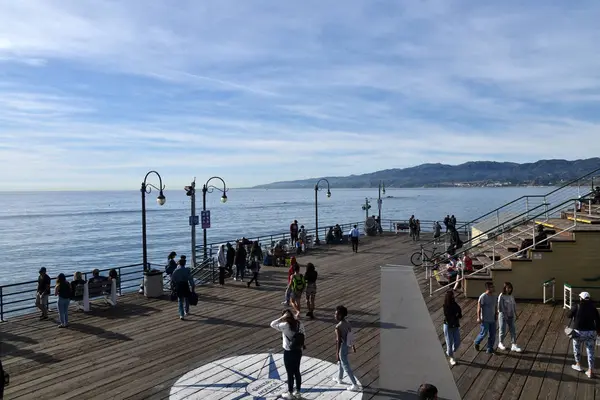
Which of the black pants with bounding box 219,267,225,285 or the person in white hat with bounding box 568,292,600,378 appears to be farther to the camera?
the black pants with bounding box 219,267,225,285

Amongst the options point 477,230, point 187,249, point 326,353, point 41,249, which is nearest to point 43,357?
point 326,353

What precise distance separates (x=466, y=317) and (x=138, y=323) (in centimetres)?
895

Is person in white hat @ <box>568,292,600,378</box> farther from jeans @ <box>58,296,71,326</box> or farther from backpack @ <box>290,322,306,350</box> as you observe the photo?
jeans @ <box>58,296,71,326</box>

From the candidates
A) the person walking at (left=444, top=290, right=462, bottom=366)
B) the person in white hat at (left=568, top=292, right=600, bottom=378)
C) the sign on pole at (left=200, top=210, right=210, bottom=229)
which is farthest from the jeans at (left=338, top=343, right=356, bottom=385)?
the sign on pole at (left=200, top=210, right=210, bottom=229)

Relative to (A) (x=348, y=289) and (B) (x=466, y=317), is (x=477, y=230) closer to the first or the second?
(A) (x=348, y=289)

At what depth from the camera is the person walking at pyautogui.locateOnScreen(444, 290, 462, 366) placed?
28.8ft

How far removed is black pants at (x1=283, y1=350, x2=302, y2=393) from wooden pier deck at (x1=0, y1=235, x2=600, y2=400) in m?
0.36

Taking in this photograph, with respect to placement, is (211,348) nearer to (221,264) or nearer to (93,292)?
(93,292)

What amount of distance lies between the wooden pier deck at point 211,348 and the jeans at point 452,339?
1.15 feet

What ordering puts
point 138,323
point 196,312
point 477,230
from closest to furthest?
point 138,323, point 196,312, point 477,230

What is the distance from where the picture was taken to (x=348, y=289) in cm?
1658

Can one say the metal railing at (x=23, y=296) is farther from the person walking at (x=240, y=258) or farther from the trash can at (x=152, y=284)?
the person walking at (x=240, y=258)

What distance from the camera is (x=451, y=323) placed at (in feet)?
29.2

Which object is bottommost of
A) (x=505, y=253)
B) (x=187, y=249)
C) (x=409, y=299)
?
(x=187, y=249)
